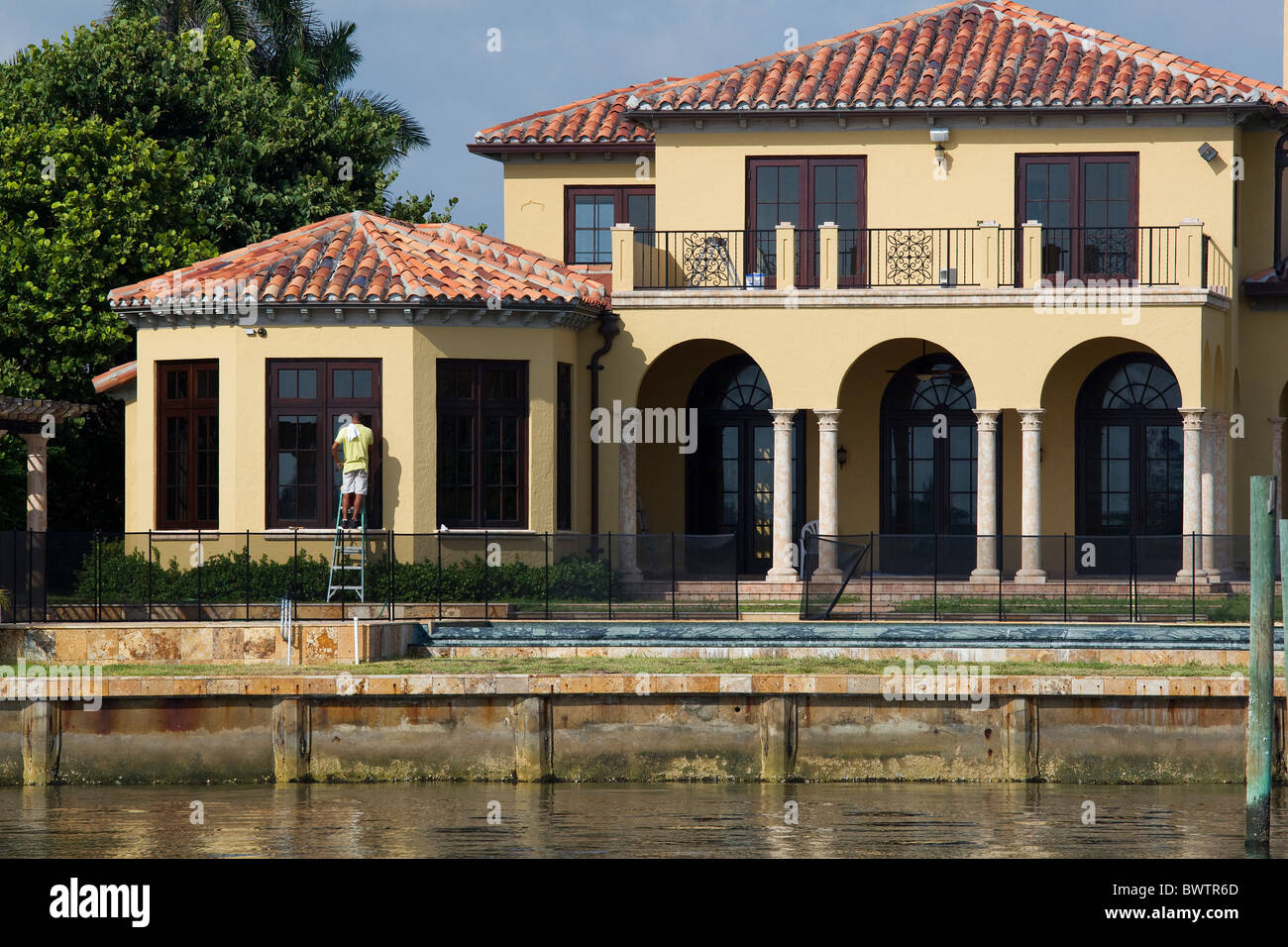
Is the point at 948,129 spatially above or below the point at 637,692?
above

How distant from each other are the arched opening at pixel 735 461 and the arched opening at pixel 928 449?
203 centimetres

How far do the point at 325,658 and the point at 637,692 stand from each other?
4.42 metres

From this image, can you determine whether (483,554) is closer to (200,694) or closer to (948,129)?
(200,694)

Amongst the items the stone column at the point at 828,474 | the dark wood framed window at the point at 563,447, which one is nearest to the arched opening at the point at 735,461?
the stone column at the point at 828,474

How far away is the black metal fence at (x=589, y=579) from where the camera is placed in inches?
1129

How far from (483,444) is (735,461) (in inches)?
241

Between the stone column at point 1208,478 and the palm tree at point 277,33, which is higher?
the palm tree at point 277,33

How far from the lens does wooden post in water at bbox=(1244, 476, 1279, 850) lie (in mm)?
19609

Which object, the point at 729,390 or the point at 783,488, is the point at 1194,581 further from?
the point at 729,390

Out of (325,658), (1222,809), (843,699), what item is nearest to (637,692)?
(843,699)

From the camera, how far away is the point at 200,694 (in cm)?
2314

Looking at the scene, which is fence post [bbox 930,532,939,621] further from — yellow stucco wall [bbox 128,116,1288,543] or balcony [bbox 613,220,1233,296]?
balcony [bbox 613,220,1233,296]

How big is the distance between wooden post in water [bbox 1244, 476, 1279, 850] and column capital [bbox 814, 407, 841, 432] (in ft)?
45.2

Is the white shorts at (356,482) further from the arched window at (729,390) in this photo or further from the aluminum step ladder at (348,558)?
the arched window at (729,390)
